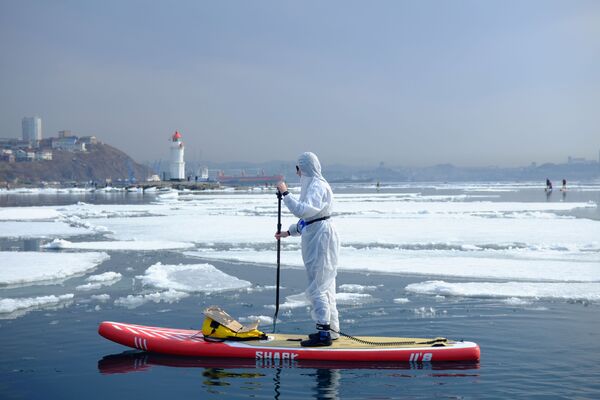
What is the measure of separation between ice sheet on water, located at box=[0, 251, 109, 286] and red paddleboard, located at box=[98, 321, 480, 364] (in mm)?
4979

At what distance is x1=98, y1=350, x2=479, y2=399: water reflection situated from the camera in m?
5.73

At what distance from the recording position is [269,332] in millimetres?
7371

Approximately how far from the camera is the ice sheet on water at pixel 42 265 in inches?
436

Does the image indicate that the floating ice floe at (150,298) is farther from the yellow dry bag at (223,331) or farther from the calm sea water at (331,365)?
the yellow dry bag at (223,331)

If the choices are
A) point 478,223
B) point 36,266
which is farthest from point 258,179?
point 36,266

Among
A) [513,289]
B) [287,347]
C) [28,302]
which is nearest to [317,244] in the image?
[287,347]

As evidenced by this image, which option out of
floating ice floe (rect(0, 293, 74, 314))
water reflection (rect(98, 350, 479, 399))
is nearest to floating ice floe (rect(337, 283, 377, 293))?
water reflection (rect(98, 350, 479, 399))

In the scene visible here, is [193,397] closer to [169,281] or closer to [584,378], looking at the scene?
[584,378]

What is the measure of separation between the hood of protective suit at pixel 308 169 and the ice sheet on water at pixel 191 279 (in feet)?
13.2

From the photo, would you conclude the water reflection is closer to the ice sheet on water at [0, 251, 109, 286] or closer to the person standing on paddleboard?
the person standing on paddleboard

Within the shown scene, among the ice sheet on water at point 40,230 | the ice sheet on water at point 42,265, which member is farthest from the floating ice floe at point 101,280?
the ice sheet on water at point 40,230

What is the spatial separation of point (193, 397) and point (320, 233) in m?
2.27

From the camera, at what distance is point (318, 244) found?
6586mm

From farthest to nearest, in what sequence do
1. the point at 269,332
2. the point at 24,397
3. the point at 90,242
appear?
the point at 90,242 < the point at 269,332 < the point at 24,397
